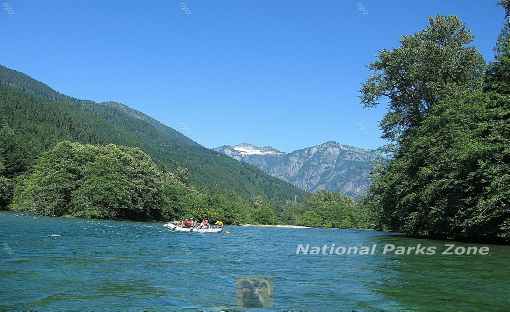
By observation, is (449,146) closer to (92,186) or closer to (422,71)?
(422,71)

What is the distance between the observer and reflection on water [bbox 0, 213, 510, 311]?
55.6 feet

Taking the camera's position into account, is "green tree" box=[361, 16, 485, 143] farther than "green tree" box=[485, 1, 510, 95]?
Yes

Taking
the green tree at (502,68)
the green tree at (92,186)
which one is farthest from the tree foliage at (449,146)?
the green tree at (92,186)

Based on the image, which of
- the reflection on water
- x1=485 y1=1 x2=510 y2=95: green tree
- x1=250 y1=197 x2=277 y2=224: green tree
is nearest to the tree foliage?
x1=485 y1=1 x2=510 y2=95: green tree

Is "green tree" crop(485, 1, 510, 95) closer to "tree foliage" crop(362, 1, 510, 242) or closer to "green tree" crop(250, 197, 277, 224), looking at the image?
"tree foliage" crop(362, 1, 510, 242)

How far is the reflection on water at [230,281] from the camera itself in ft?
55.6

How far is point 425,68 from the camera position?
183ft

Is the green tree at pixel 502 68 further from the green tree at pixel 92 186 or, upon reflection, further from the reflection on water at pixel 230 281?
the green tree at pixel 92 186

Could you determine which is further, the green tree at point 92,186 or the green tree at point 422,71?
the green tree at point 92,186

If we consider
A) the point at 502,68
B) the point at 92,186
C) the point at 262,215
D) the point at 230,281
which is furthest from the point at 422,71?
the point at 262,215

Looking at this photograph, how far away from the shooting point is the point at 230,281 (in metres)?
22.3

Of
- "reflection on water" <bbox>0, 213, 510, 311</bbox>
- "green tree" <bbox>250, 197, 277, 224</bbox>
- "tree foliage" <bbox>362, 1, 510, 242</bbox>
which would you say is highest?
"tree foliage" <bbox>362, 1, 510, 242</bbox>

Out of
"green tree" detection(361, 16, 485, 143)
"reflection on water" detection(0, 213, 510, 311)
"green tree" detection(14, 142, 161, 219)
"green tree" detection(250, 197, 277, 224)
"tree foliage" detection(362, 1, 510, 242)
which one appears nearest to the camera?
"reflection on water" detection(0, 213, 510, 311)

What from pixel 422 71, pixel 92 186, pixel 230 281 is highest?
pixel 422 71
